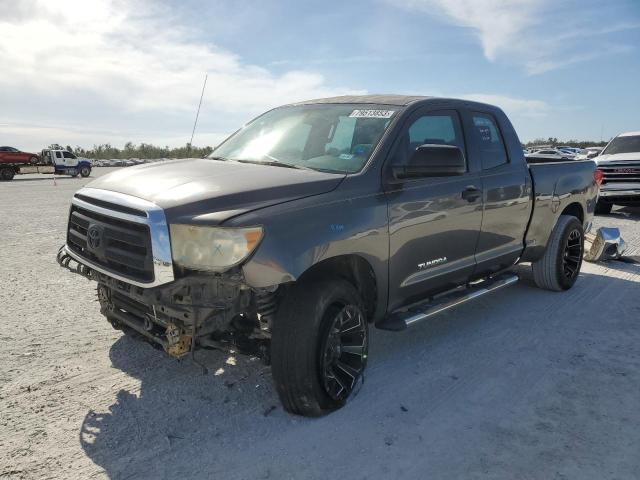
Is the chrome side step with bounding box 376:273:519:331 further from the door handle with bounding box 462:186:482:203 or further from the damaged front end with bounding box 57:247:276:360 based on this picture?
the damaged front end with bounding box 57:247:276:360

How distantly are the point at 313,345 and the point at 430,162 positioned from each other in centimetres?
143

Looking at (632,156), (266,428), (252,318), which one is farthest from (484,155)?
(632,156)

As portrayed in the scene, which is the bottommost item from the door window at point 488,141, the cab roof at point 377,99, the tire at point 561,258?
the tire at point 561,258

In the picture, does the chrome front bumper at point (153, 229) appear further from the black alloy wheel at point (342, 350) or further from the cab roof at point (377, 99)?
the cab roof at point (377, 99)

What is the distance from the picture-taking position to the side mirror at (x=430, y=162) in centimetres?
348

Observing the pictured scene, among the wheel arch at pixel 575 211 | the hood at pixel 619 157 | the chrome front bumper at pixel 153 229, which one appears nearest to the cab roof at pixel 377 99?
the chrome front bumper at pixel 153 229

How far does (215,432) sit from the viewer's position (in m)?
3.03

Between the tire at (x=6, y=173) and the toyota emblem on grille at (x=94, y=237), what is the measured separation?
31320 millimetres

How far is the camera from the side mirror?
11.4ft

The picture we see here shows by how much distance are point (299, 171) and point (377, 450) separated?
175 centimetres

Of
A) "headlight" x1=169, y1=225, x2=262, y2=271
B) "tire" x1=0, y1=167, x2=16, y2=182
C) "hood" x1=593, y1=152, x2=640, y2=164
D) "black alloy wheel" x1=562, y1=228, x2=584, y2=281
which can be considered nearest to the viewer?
"headlight" x1=169, y1=225, x2=262, y2=271

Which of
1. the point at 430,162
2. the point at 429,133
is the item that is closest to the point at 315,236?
the point at 430,162

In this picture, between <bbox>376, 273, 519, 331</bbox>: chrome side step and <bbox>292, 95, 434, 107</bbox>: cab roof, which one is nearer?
<bbox>376, 273, 519, 331</bbox>: chrome side step

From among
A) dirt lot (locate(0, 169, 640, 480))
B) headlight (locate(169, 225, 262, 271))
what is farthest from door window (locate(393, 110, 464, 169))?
dirt lot (locate(0, 169, 640, 480))
